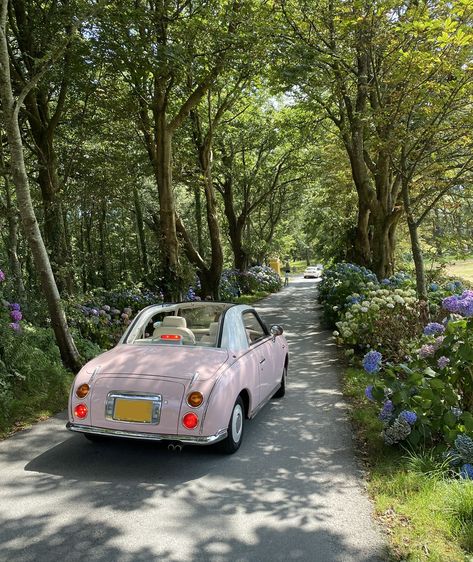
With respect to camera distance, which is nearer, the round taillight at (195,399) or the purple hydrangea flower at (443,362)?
the round taillight at (195,399)

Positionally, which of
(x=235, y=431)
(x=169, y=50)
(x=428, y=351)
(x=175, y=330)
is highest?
(x=169, y=50)

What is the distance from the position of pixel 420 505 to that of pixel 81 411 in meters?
2.96

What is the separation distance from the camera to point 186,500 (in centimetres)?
387

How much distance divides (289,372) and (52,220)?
20.0 feet

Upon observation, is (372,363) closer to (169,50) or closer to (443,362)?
(443,362)

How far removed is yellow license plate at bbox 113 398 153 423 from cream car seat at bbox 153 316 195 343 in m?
1.21

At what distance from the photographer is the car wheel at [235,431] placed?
4770mm

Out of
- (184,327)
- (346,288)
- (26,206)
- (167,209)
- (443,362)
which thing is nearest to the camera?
(443,362)

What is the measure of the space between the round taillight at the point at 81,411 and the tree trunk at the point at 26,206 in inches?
121

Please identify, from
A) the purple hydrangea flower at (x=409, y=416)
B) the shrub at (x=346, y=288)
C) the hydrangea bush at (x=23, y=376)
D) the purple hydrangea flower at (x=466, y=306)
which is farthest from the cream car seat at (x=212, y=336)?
the shrub at (x=346, y=288)

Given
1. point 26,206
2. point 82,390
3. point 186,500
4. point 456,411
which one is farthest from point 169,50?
point 186,500

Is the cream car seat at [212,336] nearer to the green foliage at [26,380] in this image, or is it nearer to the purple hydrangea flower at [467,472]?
the green foliage at [26,380]

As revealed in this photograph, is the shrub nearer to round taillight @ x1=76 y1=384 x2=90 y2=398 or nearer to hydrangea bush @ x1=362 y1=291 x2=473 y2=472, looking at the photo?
hydrangea bush @ x1=362 y1=291 x2=473 y2=472

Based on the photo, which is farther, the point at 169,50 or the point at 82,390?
the point at 169,50
